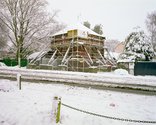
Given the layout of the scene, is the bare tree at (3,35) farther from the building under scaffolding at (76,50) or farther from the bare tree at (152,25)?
the bare tree at (152,25)

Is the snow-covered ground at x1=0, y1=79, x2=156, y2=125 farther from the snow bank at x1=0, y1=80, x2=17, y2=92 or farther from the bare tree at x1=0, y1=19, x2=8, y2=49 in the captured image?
the bare tree at x1=0, y1=19, x2=8, y2=49

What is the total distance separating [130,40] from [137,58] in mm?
3708

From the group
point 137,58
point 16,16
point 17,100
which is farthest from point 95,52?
point 17,100

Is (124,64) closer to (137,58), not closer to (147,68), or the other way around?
(137,58)

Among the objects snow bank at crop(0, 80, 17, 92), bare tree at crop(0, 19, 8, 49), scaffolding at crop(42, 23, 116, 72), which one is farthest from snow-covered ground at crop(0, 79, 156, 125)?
bare tree at crop(0, 19, 8, 49)

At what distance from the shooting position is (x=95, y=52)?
124 feet

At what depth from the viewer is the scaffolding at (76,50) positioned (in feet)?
104

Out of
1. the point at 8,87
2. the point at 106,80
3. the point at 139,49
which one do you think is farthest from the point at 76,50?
the point at 8,87

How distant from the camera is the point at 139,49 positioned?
30031 mm

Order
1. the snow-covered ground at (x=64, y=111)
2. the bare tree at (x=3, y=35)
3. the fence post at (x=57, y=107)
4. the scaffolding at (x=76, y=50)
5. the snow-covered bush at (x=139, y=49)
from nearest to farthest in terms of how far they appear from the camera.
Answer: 1. the fence post at (x=57, y=107)
2. the snow-covered ground at (x=64, y=111)
3. the snow-covered bush at (x=139, y=49)
4. the scaffolding at (x=76, y=50)
5. the bare tree at (x=3, y=35)

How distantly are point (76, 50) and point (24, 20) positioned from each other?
37.0ft

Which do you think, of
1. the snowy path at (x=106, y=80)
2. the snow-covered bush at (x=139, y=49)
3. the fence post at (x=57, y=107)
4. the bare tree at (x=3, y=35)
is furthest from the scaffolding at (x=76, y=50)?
the fence post at (x=57, y=107)

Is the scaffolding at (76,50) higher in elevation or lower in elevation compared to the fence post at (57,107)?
higher

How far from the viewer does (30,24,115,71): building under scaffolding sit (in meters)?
31.7
